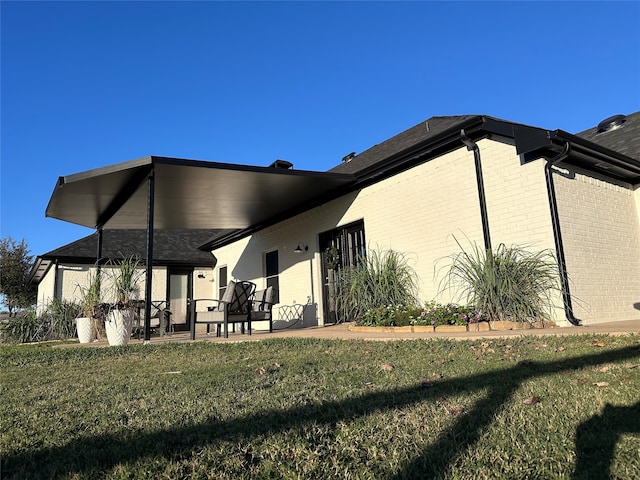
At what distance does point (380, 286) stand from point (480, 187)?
2341 millimetres

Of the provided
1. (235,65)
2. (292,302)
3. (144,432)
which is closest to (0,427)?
(144,432)

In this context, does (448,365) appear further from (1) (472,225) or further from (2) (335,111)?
(2) (335,111)

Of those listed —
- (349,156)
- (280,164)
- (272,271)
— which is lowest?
(272,271)

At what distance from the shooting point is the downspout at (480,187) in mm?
6434

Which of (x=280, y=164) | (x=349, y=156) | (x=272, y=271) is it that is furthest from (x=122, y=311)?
(x=349, y=156)

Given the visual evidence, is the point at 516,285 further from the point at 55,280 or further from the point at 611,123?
the point at 55,280

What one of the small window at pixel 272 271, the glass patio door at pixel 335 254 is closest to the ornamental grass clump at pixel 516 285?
the glass patio door at pixel 335 254

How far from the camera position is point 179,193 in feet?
28.0

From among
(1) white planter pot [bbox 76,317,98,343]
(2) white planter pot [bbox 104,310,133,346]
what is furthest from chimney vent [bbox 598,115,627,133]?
(1) white planter pot [bbox 76,317,98,343]

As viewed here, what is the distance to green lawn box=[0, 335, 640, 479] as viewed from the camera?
1.53 meters

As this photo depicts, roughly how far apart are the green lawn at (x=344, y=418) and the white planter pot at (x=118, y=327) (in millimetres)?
2414

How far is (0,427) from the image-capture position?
218 cm

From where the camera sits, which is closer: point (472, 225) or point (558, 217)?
point (558, 217)

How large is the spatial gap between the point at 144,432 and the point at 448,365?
2233 mm
